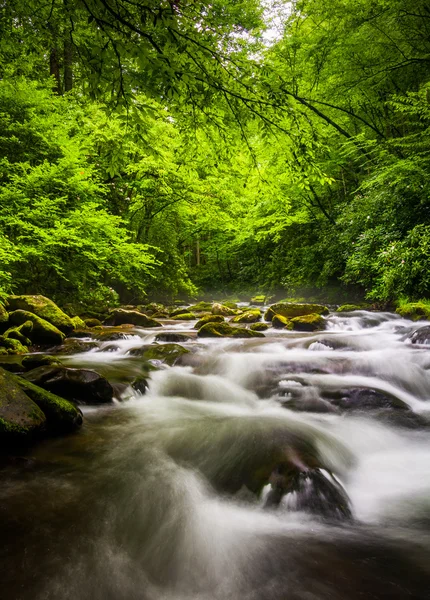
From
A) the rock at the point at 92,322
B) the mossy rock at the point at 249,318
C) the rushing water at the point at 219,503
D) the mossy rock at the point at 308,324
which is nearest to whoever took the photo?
the rushing water at the point at 219,503

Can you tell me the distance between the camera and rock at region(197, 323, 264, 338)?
863cm

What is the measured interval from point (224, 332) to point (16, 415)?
6034mm

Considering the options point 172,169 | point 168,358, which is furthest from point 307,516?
point 172,169

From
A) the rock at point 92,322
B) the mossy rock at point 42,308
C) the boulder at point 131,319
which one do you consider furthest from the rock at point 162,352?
the rock at point 92,322

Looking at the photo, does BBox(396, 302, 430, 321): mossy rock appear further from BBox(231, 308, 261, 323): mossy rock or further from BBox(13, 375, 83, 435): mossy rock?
BBox(13, 375, 83, 435): mossy rock

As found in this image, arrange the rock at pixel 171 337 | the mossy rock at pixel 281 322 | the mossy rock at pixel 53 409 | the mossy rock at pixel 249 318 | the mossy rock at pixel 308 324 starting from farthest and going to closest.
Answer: the mossy rock at pixel 249 318 < the mossy rock at pixel 281 322 < the mossy rock at pixel 308 324 < the rock at pixel 171 337 < the mossy rock at pixel 53 409

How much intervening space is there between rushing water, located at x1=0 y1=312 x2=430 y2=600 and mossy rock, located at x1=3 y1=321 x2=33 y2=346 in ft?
11.5

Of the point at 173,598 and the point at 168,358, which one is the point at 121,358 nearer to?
the point at 168,358

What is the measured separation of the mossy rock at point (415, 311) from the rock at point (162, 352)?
6.56 metres

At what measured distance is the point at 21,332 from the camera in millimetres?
7734

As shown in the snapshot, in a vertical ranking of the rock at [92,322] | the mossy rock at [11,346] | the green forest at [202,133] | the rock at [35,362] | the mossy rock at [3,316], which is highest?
the green forest at [202,133]

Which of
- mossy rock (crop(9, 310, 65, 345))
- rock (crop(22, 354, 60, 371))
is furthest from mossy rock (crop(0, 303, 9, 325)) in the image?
rock (crop(22, 354, 60, 371))

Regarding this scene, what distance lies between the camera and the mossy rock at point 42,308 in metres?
8.56

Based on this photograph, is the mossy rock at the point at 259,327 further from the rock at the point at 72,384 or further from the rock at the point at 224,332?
the rock at the point at 72,384
